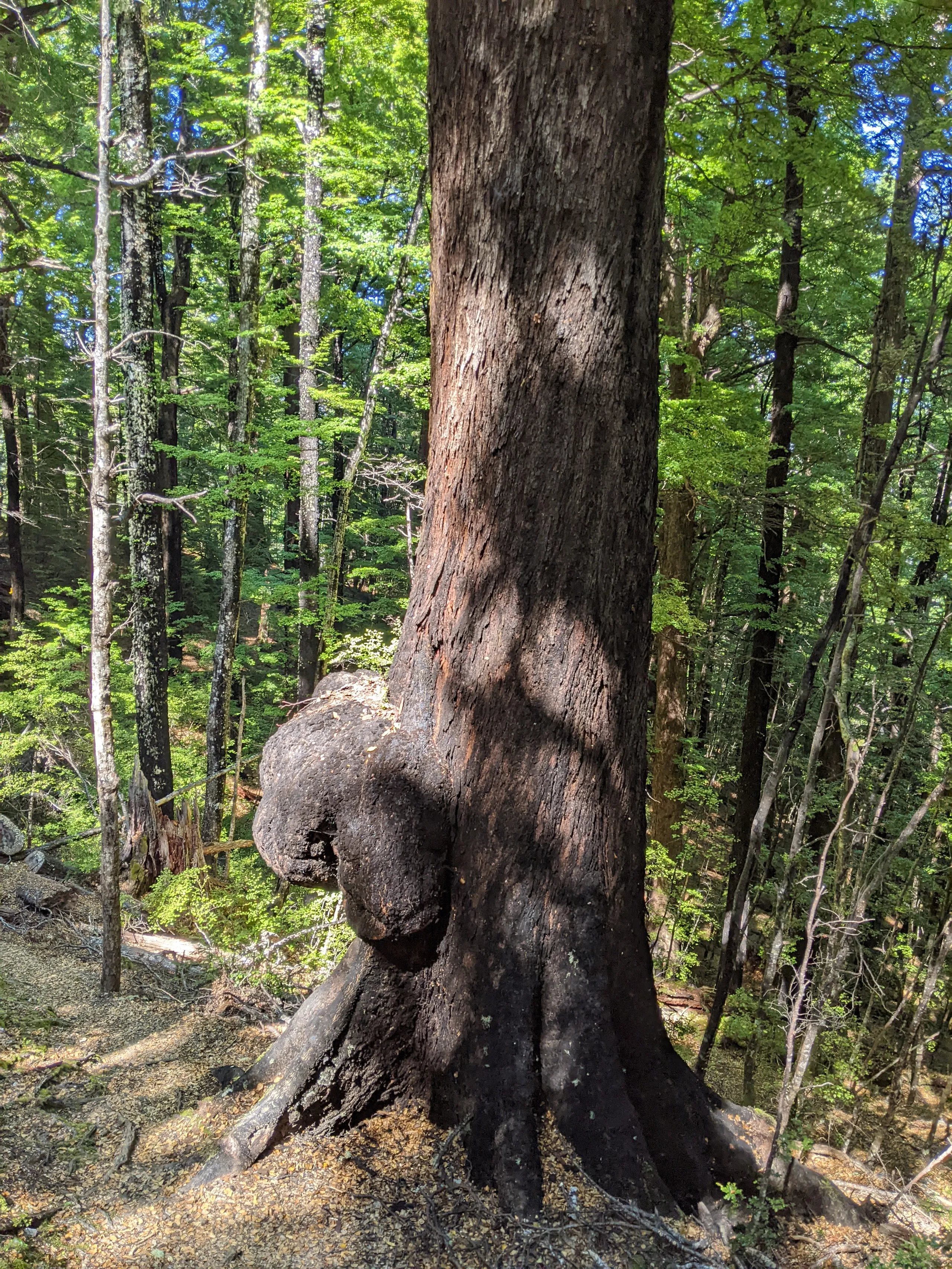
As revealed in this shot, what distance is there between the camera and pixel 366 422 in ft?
34.6

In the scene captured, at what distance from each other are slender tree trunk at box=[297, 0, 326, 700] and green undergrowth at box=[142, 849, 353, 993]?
3.31 metres

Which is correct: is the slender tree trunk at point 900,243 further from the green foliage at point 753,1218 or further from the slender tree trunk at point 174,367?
the slender tree trunk at point 174,367

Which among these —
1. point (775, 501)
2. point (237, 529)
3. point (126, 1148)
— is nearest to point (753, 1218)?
point (126, 1148)

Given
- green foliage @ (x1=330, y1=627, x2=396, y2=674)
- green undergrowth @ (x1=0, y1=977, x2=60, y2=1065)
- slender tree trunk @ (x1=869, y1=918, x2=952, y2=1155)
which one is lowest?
slender tree trunk @ (x1=869, y1=918, x2=952, y2=1155)

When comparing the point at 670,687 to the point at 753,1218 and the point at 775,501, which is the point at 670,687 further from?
the point at 753,1218

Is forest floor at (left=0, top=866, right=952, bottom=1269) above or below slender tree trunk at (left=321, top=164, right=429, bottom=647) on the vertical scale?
below

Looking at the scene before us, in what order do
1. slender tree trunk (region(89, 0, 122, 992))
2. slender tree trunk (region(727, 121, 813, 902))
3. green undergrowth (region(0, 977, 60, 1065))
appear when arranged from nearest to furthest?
green undergrowth (region(0, 977, 60, 1065)) → slender tree trunk (region(89, 0, 122, 992)) → slender tree trunk (region(727, 121, 813, 902))

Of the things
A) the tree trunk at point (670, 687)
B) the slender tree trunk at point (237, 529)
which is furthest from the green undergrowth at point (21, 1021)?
the tree trunk at point (670, 687)

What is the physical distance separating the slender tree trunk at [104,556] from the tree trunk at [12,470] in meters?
11.4

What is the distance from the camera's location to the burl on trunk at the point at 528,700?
2324mm

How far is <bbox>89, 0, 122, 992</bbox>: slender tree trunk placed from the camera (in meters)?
4.51

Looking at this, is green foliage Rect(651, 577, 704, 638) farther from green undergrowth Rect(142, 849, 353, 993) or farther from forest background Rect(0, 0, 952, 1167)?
green undergrowth Rect(142, 849, 353, 993)

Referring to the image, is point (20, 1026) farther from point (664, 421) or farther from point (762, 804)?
point (664, 421)

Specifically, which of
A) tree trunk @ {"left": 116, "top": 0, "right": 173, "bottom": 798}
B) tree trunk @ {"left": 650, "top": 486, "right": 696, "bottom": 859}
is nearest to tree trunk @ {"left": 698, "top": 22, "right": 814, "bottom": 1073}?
tree trunk @ {"left": 650, "top": 486, "right": 696, "bottom": 859}
